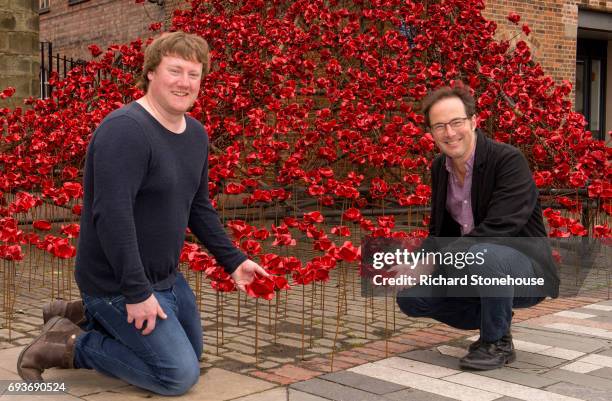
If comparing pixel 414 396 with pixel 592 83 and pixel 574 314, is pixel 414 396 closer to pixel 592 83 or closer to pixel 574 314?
pixel 574 314

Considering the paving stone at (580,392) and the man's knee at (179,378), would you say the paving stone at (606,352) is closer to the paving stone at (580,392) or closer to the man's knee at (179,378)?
the paving stone at (580,392)

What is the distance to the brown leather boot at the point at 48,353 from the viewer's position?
397 centimetres

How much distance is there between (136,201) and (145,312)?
1.66 feet

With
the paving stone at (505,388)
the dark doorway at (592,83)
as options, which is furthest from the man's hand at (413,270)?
the dark doorway at (592,83)

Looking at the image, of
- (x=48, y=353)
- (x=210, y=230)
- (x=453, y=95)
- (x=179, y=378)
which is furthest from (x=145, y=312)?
(x=453, y=95)

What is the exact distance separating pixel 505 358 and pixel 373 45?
590cm

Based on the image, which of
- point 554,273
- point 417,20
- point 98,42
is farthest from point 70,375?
point 98,42

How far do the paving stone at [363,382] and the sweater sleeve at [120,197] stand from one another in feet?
3.57

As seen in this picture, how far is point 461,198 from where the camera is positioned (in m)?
4.59

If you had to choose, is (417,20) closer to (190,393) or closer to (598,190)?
(598,190)

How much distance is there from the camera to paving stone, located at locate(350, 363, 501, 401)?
3.98 m

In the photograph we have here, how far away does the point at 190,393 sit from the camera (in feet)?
13.1

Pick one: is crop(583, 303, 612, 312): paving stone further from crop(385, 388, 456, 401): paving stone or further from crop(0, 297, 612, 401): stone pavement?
crop(385, 388, 456, 401): paving stone

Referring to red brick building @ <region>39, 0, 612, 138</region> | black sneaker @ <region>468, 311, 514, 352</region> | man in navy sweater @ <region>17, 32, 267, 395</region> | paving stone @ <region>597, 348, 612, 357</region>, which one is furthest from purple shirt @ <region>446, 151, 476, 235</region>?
red brick building @ <region>39, 0, 612, 138</region>
